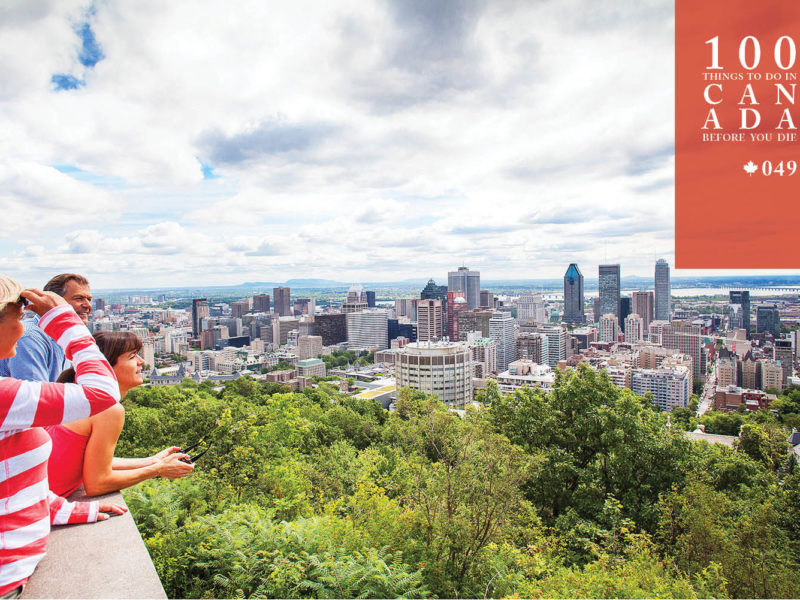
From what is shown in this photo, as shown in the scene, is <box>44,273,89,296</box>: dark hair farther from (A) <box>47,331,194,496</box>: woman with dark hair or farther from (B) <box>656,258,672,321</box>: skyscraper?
(B) <box>656,258,672,321</box>: skyscraper

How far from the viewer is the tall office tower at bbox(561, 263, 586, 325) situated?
2195 inches

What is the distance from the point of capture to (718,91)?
3.46 m

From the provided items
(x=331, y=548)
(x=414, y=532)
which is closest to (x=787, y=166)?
(x=414, y=532)

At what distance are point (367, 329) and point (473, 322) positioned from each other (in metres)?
12.2

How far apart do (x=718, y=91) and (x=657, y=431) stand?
9.39 feet

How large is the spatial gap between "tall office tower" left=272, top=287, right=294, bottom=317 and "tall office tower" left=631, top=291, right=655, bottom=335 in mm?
40610

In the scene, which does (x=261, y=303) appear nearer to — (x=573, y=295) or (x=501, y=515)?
(x=573, y=295)

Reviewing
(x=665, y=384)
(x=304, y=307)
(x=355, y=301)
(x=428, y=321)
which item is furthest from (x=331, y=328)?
(x=665, y=384)

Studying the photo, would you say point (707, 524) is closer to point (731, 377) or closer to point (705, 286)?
point (731, 377)

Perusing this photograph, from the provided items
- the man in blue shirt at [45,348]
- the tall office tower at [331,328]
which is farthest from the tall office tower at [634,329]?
the man in blue shirt at [45,348]

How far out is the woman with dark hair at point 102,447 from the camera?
124cm

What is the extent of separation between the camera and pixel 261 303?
62500 millimetres

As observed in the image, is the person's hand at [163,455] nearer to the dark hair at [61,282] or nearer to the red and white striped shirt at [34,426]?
the red and white striped shirt at [34,426]

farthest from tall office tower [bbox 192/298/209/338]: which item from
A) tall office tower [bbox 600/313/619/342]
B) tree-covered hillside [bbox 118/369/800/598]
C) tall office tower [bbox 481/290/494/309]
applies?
tree-covered hillside [bbox 118/369/800/598]
